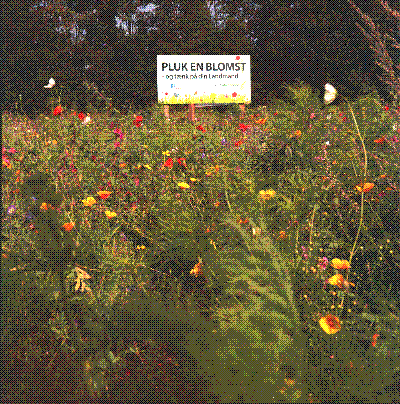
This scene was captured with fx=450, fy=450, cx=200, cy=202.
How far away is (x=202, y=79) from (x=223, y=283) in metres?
5.69

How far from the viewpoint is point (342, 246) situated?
1.94m

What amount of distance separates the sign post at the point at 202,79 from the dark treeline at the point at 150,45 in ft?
31.7

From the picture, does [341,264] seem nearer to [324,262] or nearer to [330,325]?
[324,262]

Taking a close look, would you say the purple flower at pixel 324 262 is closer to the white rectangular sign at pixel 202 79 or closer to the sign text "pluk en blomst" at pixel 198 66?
the white rectangular sign at pixel 202 79

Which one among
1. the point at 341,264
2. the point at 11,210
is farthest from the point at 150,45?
the point at 341,264

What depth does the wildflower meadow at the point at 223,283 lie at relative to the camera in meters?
1.22

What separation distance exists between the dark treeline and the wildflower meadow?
47.5 ft

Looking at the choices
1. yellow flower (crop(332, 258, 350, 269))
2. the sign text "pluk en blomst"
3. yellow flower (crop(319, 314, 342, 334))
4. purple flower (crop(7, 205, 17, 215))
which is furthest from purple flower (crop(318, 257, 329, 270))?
the sign text "pluk en blomst"

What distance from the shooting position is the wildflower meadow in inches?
47.9

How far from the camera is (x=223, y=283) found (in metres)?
1.53

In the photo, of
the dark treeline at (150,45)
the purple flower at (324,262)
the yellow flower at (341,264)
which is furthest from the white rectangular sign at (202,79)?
the dark treeline at (150,45)

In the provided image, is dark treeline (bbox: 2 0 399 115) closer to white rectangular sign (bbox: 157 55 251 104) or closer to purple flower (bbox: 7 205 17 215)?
white rectangular sign (bbox: 157 55 251 104)

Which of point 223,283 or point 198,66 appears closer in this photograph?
point 223,283

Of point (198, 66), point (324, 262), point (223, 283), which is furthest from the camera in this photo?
point (198, 66)
